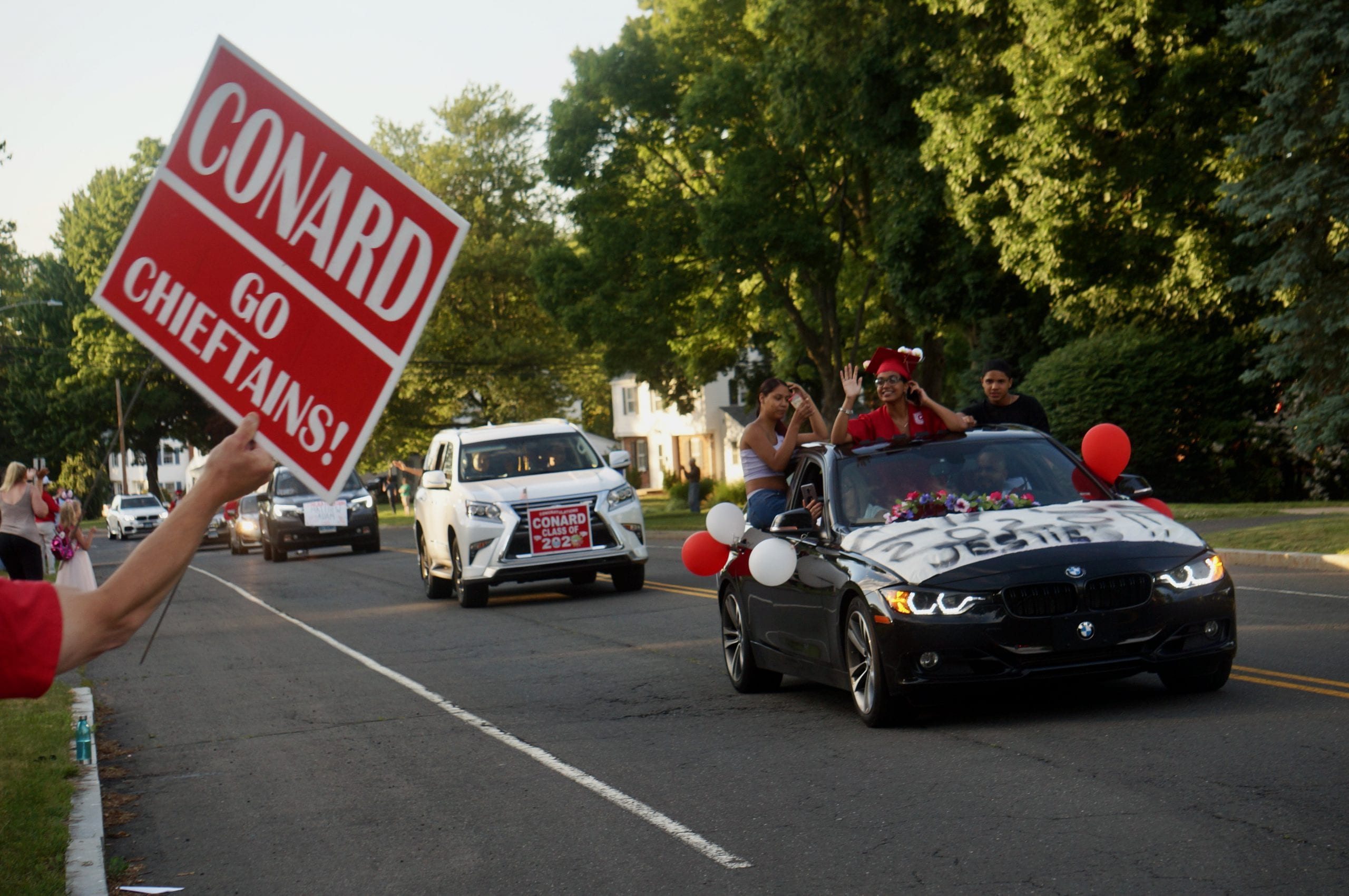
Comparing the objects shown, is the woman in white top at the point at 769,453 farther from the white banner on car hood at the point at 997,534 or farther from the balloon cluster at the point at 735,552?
the white banner on car hood at the point at 997,534

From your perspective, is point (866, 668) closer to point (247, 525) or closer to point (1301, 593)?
point (1301, 593)

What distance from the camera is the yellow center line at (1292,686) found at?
903 cm

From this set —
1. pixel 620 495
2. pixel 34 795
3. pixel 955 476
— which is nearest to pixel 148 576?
pixel 34 795

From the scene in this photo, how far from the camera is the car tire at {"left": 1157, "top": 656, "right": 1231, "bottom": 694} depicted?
8875 mm

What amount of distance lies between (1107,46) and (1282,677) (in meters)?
20.5

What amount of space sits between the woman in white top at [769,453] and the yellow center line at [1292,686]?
2987mm

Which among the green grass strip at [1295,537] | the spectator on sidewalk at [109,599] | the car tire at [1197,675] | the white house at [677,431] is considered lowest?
the car tire at [1197,675]

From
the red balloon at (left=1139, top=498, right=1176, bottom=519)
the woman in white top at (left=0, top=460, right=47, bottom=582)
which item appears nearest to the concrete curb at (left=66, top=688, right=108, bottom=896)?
the red balloon at (left=1139, top=498, right=1176, bottom=519)

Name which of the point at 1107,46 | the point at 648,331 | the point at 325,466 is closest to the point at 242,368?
the point at 325,466

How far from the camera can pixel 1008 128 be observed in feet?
103

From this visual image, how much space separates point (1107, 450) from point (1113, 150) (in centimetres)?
2022

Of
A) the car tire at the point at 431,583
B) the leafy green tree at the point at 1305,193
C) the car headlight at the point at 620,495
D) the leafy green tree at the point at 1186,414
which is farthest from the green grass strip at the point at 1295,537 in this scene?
the leafy green tree at the point at 1186,414

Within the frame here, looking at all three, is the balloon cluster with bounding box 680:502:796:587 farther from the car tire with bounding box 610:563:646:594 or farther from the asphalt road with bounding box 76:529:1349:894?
the car tire with bounding box 610:563:646:594

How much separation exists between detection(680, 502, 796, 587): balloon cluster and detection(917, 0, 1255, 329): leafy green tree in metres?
18.9
